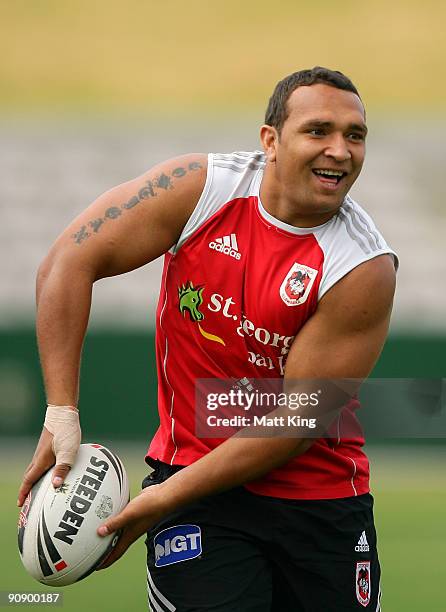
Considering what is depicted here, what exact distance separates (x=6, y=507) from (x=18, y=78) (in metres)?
6.86

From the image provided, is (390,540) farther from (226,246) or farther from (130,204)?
(130,204)

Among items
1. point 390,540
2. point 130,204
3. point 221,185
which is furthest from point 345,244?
point 390,540

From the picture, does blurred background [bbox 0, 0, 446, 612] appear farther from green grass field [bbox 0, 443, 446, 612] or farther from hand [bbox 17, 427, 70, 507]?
hand [bbox 17, 427, 70, 507]

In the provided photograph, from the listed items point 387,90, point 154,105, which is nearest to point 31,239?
point 154,105

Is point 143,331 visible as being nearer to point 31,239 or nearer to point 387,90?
point 31,239

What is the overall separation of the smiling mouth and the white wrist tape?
3.70 feet

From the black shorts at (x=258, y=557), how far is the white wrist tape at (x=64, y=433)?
40cm

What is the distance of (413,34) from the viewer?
14164mm

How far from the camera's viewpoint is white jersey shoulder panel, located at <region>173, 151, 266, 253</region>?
4.04 metres

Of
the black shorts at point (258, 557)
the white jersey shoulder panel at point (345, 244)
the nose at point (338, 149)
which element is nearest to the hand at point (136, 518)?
the black shorts at point (258, 557)

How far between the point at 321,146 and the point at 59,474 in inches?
53.5

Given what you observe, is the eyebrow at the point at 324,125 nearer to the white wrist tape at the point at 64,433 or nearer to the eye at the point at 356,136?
the eye at the point at 356,136

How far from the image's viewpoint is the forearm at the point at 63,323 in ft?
13.2

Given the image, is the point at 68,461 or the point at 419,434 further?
the point at 419,434
